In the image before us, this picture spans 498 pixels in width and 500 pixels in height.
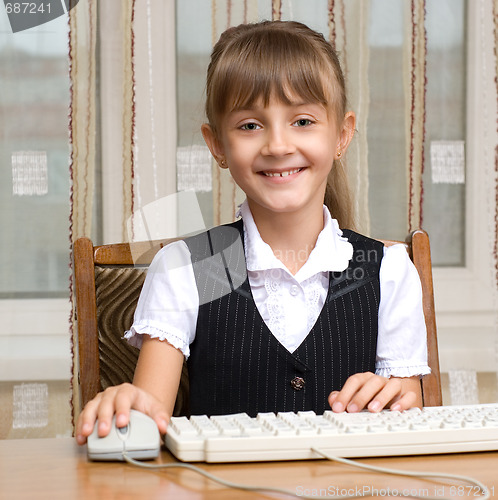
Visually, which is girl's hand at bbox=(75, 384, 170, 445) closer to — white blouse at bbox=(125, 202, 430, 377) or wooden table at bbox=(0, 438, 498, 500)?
wooden table at bbox=(0, 438, 498, 500)

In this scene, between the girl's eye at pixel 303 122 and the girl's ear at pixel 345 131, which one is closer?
the girl's eye at pixel 303 122

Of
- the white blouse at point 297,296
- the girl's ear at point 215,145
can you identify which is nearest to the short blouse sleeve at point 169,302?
the white blouse at point 297,296

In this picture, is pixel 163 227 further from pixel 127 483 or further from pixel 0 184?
pixel 127 483

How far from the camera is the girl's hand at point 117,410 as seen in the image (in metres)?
0.59

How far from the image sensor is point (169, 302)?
104cm

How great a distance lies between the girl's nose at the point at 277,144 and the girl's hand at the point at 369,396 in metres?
0.37

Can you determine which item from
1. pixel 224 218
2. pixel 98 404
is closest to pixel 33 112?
pixel 224 218

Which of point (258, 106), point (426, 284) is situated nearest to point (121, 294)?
point (258, 106)

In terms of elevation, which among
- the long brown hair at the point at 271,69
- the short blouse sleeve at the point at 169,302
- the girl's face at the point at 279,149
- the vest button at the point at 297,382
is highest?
the long brown hair at the point at 271,69

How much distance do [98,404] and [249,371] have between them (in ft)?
1.42

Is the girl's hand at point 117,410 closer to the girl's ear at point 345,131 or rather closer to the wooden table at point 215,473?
the wooden table at point 215,473

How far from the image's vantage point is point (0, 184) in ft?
5.55

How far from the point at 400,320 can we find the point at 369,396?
36cm

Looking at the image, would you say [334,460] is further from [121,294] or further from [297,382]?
[121,294]
